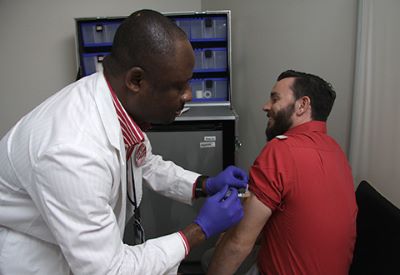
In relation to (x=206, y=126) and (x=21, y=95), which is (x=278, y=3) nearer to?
(x=206, y=126)

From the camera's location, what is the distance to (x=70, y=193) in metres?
0.65

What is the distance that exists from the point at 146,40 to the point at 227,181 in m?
0.58

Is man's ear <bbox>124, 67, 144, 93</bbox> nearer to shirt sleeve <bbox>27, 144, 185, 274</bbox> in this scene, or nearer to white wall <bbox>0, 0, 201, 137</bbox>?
shirt sleeve <bbox>27, 144, 185, 274</bbox>

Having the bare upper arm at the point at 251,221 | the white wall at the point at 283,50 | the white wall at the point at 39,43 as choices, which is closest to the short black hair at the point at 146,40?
the bare upper arm at the point at 251,221

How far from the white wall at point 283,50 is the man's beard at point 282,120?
0.43 meters

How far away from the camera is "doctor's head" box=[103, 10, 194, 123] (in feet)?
2.42

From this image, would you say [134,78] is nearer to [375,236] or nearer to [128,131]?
[128,131]

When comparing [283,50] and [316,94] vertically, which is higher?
[283,50]

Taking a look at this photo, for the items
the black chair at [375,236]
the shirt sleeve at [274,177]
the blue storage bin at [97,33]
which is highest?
the blue storage bin at [97,33]

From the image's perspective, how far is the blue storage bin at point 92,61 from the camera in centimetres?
192

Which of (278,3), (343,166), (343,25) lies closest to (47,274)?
(343,166)

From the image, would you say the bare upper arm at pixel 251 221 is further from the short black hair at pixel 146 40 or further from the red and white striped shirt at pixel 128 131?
the short black hair at pixel 146 40

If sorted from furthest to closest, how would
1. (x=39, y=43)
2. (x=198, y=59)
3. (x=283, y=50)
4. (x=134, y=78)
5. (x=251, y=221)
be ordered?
(x=39, y=43), (x=198, y=59), (x=283, y=50), (x=251, y=221), (x=134, y=78)

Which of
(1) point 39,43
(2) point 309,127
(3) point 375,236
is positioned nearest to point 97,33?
(1) point 39,43
